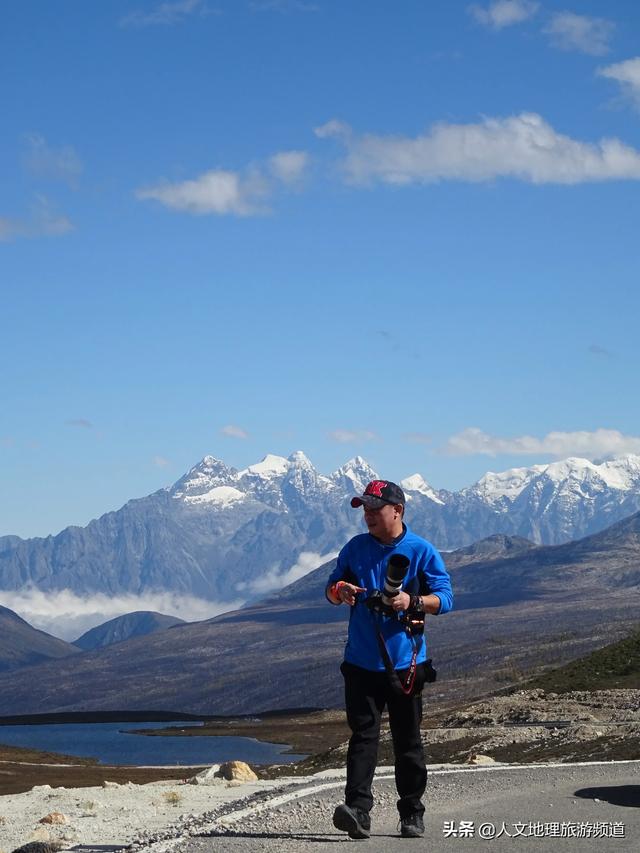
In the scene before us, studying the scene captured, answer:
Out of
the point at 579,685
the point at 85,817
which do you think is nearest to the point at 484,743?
the point at 85,817

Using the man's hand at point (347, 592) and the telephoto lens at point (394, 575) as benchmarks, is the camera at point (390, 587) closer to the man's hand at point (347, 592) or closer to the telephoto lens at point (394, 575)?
the telephoto lens at point (394, 575)

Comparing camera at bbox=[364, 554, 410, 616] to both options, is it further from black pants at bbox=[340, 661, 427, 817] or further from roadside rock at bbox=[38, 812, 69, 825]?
roadside rock at bbox=[38, 812, 69, 825]

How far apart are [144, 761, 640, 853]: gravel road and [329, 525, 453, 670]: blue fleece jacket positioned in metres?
Result: 1.91

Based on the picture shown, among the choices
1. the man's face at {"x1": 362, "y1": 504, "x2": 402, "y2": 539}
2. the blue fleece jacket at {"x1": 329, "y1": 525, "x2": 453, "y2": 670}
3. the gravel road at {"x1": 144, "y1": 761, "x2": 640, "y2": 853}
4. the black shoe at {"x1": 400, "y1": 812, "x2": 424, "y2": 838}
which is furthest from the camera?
the man's face at {"x1": 362, "y1": 504, "x2": 402, "y2": 539}

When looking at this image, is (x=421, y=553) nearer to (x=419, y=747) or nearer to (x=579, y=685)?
(x=419, y=747)

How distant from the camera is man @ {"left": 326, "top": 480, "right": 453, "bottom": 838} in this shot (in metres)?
14.1

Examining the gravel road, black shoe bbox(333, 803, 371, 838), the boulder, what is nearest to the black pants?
black shoe bbox(333, 803, 371, 838)

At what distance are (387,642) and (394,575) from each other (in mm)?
846

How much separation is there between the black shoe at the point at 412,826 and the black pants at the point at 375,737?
0.17 ft

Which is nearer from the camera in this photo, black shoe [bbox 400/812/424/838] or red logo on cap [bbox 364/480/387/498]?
black shoe [bbox 400/812/424/838]

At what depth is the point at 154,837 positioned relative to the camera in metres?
14.4

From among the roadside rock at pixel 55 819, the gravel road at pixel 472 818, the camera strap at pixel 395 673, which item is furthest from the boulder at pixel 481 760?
the camera strap at pixel 395 673

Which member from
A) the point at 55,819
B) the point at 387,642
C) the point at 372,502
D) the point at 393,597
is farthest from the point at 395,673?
the point at 55,819

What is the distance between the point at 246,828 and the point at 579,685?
61.4m
